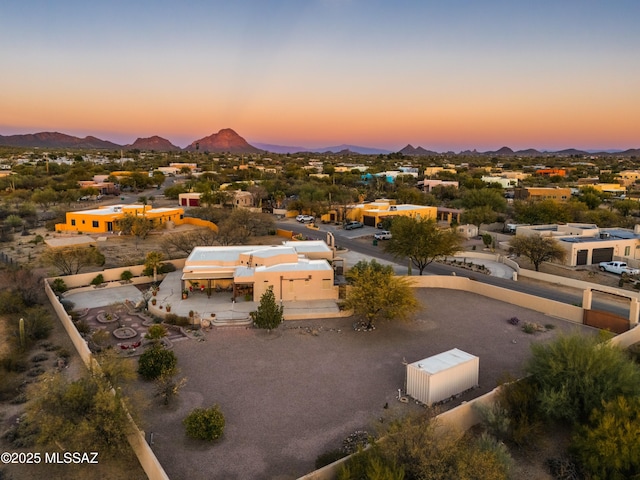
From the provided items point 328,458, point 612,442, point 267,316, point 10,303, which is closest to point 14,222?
point 10,303

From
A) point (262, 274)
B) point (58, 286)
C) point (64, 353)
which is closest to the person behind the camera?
point (64, 353)

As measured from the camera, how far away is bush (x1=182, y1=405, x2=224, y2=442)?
14.3m

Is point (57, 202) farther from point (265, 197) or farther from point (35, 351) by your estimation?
point (35, 351)

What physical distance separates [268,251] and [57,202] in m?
51.4

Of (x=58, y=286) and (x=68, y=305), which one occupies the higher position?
(x=58, y=286)

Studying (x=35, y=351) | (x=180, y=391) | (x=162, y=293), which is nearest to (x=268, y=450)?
(x=180, y=391)

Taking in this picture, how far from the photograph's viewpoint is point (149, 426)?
15117 millimetres

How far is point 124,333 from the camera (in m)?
22.7

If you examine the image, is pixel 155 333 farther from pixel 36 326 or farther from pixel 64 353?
pixel 36 326

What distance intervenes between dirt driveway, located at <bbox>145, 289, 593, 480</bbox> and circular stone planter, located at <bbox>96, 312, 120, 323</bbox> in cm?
519

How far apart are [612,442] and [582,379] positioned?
9.70 feet

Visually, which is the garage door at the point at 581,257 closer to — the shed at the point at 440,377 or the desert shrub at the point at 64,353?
the shed at the point at 440,377

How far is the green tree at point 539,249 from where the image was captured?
3662 centimetres

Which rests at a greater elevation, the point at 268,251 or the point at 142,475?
the point at 268,251
